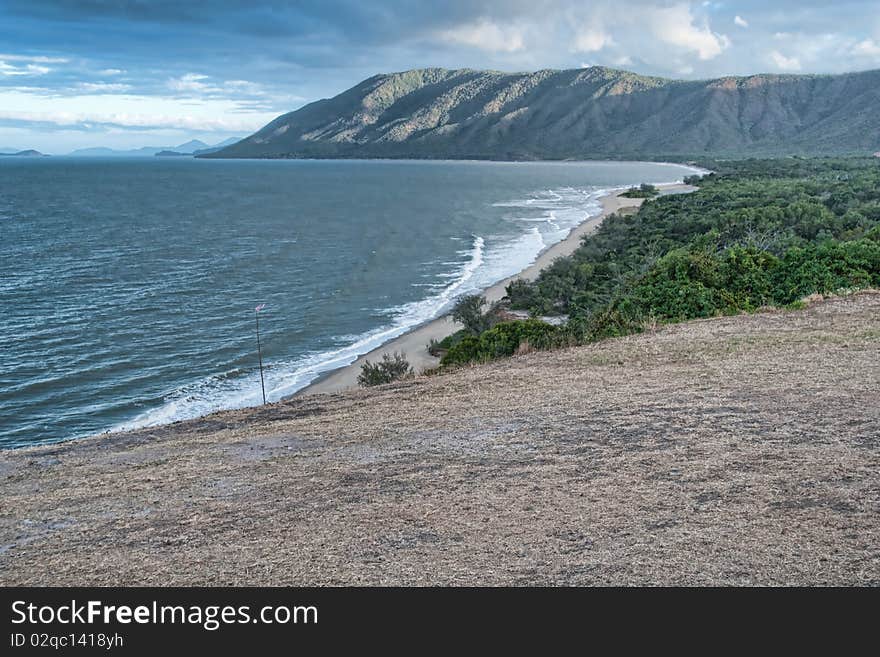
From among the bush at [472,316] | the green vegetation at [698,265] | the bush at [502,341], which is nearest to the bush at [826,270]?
the green vegetation at [698,265]

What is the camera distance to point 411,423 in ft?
30.9

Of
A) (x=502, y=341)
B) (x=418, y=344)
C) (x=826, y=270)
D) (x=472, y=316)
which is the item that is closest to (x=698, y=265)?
(x=826, y=270)

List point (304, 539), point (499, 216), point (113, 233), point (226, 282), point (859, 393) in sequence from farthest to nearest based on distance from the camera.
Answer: point (499, 216) < point (113, 233) < point (226, 282) < point (859, 393) < point (304, 539)

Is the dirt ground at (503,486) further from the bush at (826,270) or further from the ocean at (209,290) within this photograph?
the ocean at (209,290)

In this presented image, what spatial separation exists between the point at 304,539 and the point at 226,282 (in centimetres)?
3224

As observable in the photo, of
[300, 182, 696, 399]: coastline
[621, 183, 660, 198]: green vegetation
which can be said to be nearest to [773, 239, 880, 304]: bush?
[300, 182, 696, 399]: coastline

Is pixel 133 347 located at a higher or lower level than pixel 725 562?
lower

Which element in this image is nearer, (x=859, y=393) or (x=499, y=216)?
(x=859, y=393)

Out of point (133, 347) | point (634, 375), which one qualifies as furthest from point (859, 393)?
point (133, 347)

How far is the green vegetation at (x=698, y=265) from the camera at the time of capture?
15383mm

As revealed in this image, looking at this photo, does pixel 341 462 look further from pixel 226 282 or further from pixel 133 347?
pixel 226 282

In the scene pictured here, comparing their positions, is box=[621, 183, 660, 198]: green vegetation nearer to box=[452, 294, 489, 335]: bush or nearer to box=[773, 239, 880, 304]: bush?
box=[452, 294, 489, 335]: bush

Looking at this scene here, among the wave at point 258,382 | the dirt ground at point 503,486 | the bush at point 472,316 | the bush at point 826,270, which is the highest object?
the bush at point 826,270

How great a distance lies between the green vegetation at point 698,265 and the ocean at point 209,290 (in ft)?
17.0
